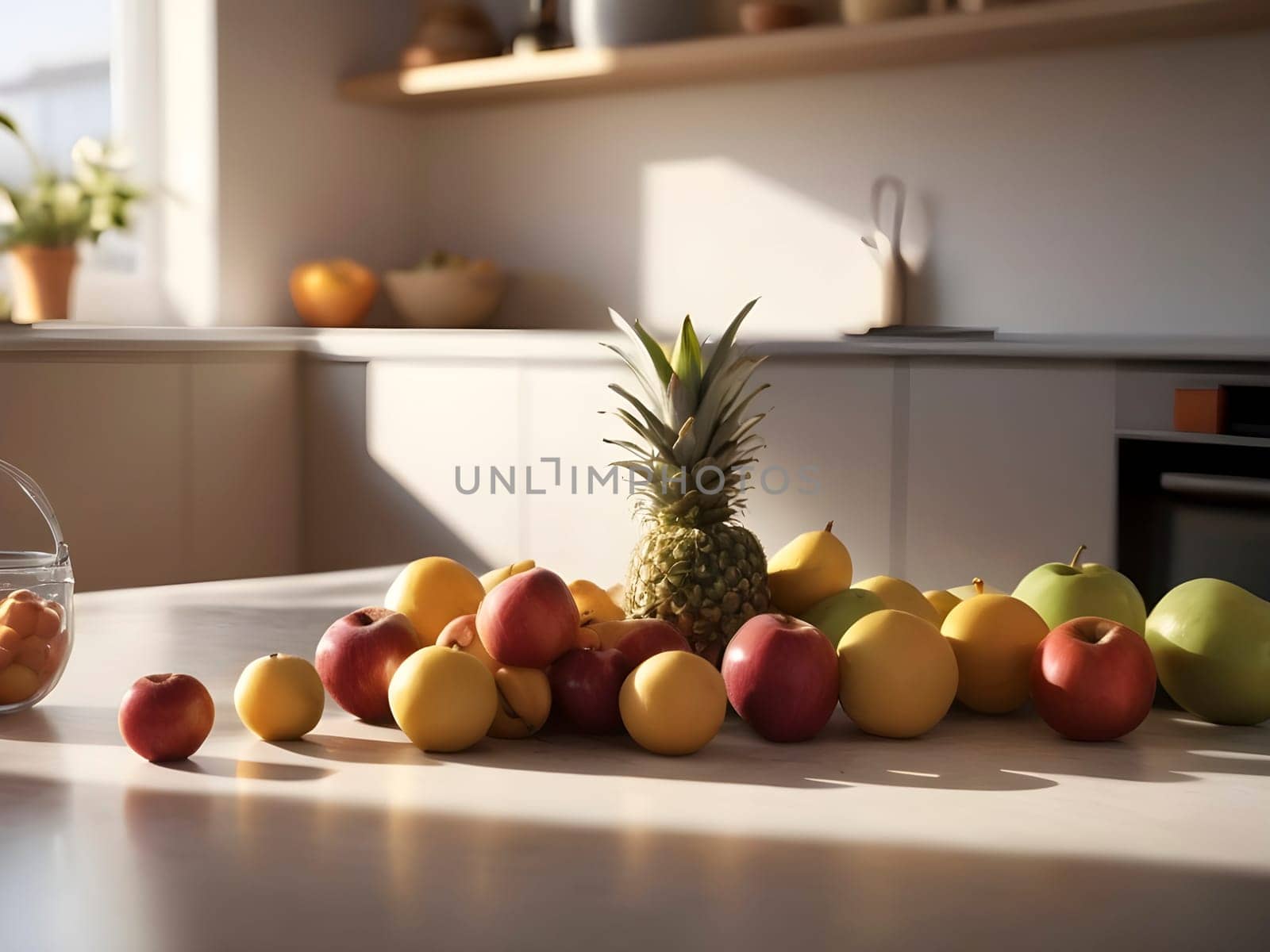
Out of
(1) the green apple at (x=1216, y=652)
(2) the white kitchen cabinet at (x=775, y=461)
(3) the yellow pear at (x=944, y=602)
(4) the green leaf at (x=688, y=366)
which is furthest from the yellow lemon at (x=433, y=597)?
(2) the white kitchen cabinet at (x=775, y=461)

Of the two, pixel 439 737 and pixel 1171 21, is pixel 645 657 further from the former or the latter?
pixel 1171 21

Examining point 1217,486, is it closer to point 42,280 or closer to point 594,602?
point 594,602

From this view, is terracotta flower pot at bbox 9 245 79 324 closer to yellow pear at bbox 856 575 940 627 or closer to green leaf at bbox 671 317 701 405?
green leaf at bbox 671 317 701 405

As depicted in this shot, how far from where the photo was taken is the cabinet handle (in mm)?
2684

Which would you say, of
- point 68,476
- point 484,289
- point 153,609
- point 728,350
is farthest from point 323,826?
point 484,289

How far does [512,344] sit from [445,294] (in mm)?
739

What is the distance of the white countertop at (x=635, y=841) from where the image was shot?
0.61 m

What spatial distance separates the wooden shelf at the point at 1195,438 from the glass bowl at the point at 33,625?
228cm

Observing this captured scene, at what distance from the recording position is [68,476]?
11.4 feet

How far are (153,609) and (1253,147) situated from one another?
280 centimetres

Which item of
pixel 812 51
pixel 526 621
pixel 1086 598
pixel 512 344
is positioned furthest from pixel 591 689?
pixel 812 51

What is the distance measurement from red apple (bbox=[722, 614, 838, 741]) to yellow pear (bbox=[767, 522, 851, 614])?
219mm

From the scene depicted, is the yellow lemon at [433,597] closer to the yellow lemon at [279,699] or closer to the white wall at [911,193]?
the yellow lemon at [279,699]

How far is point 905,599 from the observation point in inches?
45.0
